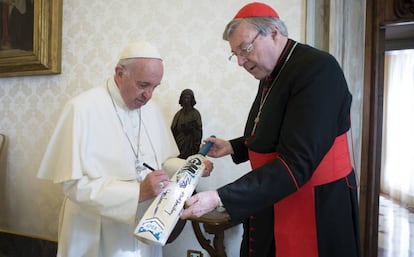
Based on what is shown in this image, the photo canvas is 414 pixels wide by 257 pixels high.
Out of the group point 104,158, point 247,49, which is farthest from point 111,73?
point 247,49

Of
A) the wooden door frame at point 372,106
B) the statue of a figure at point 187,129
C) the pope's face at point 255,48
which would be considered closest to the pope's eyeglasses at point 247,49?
the pope's face at point 255,48

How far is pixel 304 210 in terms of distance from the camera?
Result: 3.50 feet

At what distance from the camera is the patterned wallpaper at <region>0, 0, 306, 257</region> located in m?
2.26

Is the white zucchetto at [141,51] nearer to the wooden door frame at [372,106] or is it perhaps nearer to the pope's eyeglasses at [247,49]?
the pope's eyeglasses at [247,49]

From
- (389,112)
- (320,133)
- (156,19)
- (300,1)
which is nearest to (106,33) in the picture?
(156,19)

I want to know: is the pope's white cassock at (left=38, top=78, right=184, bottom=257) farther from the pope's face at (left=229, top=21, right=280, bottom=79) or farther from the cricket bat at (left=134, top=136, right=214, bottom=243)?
the pope's face at (left=229, top=21, right=280, bottom=79)

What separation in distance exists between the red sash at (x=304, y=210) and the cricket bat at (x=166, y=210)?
0.27 meters

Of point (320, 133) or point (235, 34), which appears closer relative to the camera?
point (320, 133)

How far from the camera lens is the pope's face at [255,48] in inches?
42.3

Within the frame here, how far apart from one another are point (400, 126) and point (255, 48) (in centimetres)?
617

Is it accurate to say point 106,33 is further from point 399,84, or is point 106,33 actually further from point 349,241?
point 399,84

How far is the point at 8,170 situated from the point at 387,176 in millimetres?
6399

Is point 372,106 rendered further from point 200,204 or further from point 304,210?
point 200,204

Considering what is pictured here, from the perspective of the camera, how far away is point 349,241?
3.52ft
